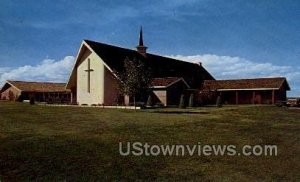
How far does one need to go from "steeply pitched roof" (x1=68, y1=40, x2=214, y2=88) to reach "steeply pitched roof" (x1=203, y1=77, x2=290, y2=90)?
8.19ft

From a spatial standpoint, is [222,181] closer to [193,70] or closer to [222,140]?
[222,140]

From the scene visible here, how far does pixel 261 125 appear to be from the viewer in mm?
24062

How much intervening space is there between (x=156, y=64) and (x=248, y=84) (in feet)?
44.2

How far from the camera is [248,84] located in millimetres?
55594

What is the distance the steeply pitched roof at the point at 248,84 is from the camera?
174 feet

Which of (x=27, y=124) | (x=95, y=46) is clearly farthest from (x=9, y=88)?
(x=27, y=124)

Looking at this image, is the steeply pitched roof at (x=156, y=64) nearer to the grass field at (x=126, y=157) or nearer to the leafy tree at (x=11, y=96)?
the grass field at (x=126, y=157)

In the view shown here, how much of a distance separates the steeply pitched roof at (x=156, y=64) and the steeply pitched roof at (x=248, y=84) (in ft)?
8.19

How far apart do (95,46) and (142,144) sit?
3257 cm

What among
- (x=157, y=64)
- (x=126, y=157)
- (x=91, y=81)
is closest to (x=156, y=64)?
(x=157, y=64)

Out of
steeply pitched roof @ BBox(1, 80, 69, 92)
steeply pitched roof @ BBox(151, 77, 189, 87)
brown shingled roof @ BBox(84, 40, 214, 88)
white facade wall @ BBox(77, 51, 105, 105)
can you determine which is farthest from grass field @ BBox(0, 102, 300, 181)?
steeply pitched roof @ BBox(1, 80, 69, 92)

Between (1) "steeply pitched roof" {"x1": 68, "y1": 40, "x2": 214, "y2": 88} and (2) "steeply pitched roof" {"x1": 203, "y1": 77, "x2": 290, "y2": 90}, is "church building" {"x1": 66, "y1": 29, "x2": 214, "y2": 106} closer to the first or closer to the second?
(1) "steeply pitched roof" {"x1": 68, "y1": 40, "x2": 214, "y2": 88}

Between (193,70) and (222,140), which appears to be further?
(193,70)

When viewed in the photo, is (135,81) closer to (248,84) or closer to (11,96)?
(248,84)
